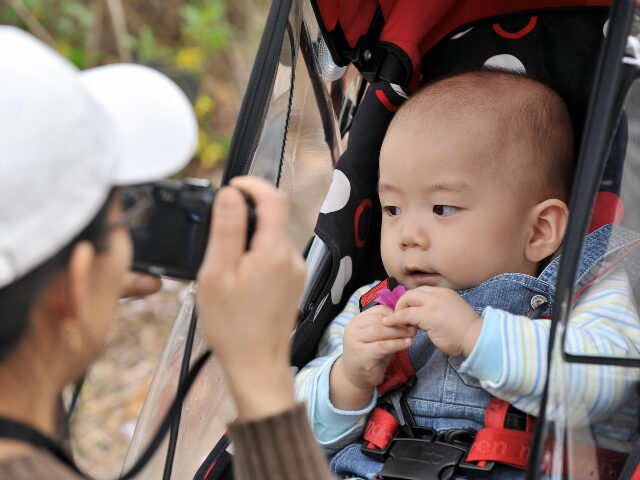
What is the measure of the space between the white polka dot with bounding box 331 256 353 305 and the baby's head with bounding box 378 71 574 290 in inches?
6.0

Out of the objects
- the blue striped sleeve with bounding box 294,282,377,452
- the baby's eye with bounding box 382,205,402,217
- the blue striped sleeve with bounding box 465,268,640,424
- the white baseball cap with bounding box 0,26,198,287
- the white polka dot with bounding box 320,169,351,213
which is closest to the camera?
the white baseball cap with bounding box 0,26,198,287

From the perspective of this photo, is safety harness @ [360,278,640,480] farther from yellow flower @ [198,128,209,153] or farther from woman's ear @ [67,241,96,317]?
yellow flower @ [198,128,209,153]

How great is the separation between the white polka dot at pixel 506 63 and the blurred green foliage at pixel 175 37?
2.24 meters

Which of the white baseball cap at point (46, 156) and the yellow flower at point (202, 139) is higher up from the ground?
the white baseball cap at point (46, 156)

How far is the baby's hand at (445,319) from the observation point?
128 cm

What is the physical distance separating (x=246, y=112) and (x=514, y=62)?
28.4 inches

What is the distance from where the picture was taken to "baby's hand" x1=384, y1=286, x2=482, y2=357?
1.28m

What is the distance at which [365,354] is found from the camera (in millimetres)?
1340

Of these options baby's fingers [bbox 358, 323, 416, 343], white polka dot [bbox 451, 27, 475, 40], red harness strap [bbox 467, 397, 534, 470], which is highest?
white polka dot [bbox 451, 27, 475, 40]

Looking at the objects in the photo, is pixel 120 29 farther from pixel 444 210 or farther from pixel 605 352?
pixel 605 352

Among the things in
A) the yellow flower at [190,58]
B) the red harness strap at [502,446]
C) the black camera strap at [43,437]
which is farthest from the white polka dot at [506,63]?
the yellow flower at [190,58]

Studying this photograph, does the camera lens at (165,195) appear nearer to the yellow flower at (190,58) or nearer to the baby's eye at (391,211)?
the baby's eye at (391,211)

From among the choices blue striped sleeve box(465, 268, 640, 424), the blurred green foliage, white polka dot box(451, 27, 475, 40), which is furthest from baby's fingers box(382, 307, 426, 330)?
the blurred green foliage

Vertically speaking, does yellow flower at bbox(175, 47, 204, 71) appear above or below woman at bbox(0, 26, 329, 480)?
above
